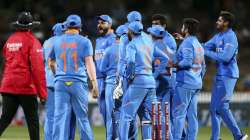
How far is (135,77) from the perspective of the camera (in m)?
14.5

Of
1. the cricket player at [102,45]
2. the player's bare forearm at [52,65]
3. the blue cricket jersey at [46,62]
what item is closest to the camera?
the player's bare forearm at [52,65]

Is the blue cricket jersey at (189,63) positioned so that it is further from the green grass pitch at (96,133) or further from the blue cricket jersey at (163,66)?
the green grass pitch at (96,133)

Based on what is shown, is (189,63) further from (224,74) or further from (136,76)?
(136,76)

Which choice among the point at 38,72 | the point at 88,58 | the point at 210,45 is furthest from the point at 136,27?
the point at 210,45

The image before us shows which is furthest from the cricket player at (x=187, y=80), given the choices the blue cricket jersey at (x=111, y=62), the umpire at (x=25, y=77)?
the umpire at (x=25, y=77)

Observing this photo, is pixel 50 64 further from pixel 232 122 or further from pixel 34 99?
pixel 232 122

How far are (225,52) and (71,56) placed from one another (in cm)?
386

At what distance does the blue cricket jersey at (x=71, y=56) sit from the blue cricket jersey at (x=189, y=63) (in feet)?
7.55

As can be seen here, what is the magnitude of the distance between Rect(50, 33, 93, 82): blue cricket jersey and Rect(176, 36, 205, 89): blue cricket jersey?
2.30 meters

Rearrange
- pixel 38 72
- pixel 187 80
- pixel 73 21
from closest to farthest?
1. pixel 73 21
2. pixel 38 72
3. pixel 187 80

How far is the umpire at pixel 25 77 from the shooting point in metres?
14.5

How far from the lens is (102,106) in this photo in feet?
55.3

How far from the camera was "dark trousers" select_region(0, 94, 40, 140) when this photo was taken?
14586mm

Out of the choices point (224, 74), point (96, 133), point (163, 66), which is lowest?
point (96, 133)
